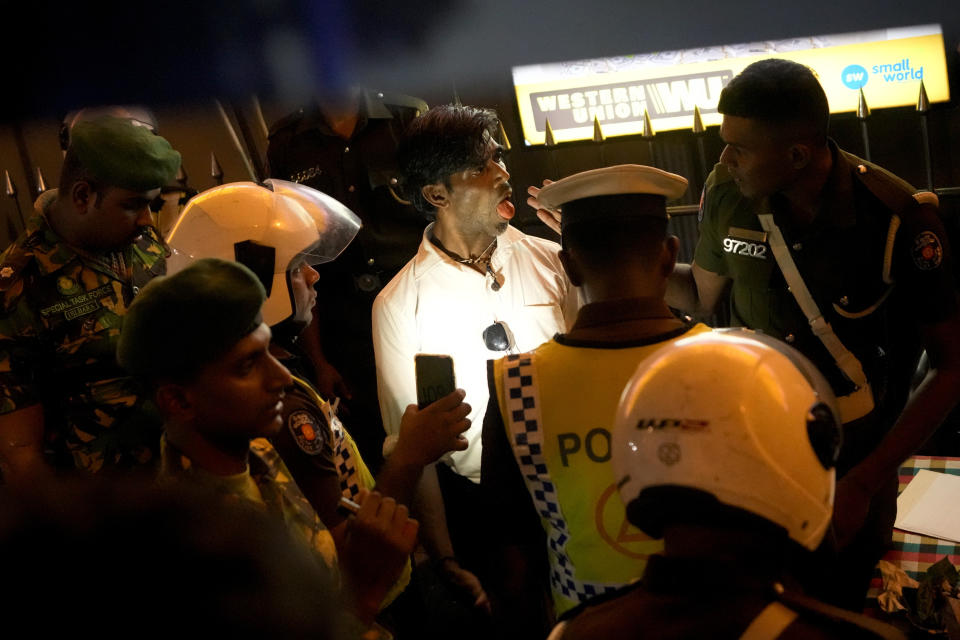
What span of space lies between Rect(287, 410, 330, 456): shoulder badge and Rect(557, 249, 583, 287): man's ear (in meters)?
0.70

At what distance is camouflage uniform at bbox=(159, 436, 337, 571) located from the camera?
5.49 feet

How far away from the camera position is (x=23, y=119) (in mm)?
606

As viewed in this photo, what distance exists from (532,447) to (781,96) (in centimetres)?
130

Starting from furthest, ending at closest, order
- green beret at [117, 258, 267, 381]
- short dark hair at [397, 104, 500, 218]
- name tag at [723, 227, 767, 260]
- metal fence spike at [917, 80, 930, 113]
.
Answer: metal fence spike at [917, 80, 930, 113], short dark hair at [397, 104, 500, 218], name tag at [723, 227, 767, 260], green beret at [117, 258, 267, 381]

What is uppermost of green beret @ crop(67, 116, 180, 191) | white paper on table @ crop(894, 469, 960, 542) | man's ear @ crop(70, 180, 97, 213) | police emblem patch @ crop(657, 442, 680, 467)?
green beret @ crop(67, 116, 180, 191)

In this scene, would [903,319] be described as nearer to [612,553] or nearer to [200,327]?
[612,553]

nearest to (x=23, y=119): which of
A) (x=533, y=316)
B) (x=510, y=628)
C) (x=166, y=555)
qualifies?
(x=166, y=555)

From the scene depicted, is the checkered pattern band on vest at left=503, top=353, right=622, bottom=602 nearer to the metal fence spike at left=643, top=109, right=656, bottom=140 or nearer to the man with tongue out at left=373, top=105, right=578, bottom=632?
the man with tongue out at left=373, top=105, right=578, bottom=632

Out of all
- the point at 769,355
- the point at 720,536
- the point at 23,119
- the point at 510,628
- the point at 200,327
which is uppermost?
the point at 23,119

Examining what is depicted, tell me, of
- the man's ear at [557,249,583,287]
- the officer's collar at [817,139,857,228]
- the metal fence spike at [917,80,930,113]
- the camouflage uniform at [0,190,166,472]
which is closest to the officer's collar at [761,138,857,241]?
the officer's collar at [817,139,857,228]

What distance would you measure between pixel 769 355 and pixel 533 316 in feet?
5.36

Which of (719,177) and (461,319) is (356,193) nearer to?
(461,319)

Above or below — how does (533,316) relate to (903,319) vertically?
above

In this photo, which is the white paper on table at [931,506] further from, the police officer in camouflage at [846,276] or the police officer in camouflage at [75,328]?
the police officer in camouflage at [75,328]
